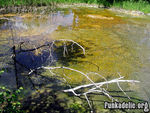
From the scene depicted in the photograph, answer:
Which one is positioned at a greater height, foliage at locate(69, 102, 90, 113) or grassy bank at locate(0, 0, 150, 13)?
grassy bank at locate(0, 0, 150, 13)

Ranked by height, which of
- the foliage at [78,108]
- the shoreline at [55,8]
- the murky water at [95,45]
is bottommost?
the foliage at [78,108]

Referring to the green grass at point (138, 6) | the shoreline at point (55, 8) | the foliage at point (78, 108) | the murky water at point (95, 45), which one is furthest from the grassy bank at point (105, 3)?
the foliage at point (78, 108)

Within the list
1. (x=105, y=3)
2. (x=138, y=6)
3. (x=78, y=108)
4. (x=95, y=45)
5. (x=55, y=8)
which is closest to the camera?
(x=78, y=108)

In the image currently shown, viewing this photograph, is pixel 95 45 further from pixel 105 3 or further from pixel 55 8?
pixel 105 3

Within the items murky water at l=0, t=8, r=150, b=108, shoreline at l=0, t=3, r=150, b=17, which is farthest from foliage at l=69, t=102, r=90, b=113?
shoreline at l=0, t=3, r=150, b=17

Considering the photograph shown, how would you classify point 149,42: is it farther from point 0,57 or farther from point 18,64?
point 0,57

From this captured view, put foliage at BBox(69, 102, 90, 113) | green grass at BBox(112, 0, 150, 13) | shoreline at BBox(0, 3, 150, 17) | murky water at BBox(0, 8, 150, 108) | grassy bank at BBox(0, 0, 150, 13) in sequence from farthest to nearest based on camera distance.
A: green grass at BBox(112, 0, 150, 13), grassy bank at BBox(0, 0, 150, 13), shoreline at BBox(0, 3, 150, 17), murky water at BBox(0, 8, 150, 108), foliage at BBox(69, 102, 90, 113)

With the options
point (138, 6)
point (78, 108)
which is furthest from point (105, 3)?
point (78, 108)

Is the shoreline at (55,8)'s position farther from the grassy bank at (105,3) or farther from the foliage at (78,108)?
the foliage at (78,108)

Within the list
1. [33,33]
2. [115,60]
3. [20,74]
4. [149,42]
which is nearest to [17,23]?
[33,33]

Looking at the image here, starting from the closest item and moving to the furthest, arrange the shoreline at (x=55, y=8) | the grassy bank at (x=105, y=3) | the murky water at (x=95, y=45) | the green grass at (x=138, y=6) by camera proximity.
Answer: the murky water at (x=95, y=45)
the shoreline at (x=55, y=8)
the grassy bank at (x=105, y=3)
the green grass at (x=138, y=6)

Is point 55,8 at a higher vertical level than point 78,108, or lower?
higher

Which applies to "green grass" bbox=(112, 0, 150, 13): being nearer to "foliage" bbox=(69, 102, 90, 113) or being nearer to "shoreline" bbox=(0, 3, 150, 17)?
"shoreline" bbox=(0, 3, 150, 17)

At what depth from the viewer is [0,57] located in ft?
20.1
